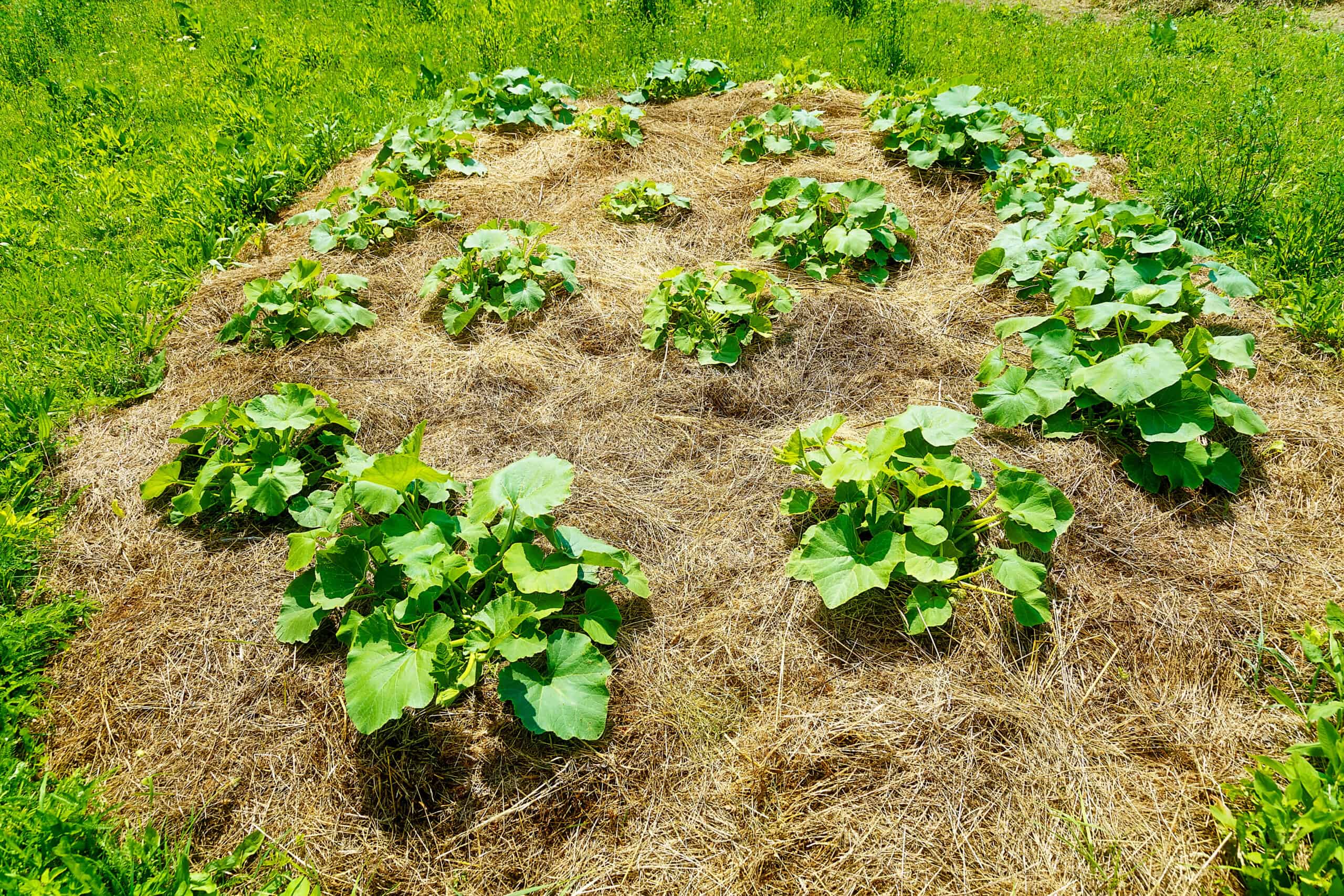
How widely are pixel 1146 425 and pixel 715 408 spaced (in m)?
1.66

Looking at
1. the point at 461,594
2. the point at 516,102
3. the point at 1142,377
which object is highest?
the point at 516,102

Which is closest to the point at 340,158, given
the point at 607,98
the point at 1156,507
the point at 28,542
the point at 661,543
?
the point at 607,98

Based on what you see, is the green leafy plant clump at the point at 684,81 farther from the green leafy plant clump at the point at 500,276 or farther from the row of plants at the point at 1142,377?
the green leafy plant clump at the point at 500,276

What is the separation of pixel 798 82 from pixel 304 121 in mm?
3721

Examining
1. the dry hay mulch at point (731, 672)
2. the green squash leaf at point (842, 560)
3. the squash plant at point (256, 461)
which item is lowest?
the dry hay mulch at point (731, 672)

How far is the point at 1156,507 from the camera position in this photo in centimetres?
275

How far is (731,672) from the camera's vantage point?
7.80 feet

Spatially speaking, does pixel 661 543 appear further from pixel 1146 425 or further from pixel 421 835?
pixel 1146 425

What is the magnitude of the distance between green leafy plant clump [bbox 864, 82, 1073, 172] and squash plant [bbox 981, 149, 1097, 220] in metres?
0.21

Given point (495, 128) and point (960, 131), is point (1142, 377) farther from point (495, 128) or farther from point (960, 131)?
point (495, 128)

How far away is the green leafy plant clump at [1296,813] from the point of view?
1.66 metres

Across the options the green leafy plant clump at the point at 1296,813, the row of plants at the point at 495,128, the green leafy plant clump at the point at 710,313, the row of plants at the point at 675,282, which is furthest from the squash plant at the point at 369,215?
the green leafy plant clump at the point at 1296,813

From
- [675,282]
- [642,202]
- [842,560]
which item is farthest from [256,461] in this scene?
[642,202]

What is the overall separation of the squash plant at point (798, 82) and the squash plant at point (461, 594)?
4428mm
